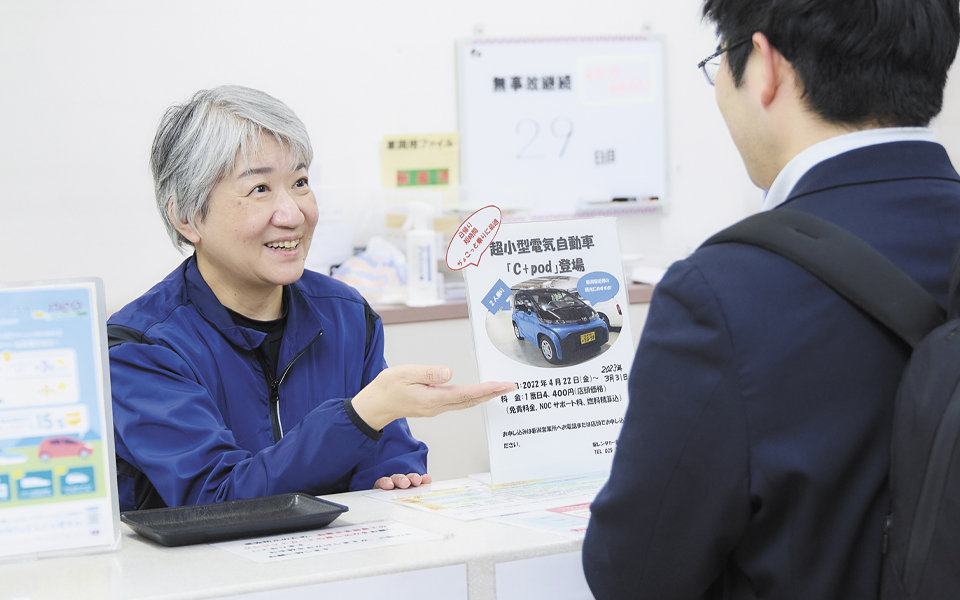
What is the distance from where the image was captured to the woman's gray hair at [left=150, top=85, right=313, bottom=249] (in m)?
1.73

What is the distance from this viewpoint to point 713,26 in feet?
3.54

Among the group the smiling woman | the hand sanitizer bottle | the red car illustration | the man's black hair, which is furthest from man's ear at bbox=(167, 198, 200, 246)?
the hand sanitizer bottle

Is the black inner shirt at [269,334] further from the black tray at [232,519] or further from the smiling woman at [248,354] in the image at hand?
the black tray at [232,519]

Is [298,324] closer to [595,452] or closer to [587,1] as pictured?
[595,452]

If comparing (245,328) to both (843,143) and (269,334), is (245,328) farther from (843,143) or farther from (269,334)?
(843,143)

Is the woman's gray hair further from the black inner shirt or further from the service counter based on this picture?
the service counter

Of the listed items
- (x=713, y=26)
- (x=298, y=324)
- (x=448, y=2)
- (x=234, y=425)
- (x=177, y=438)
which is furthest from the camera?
(x=448, y=2)

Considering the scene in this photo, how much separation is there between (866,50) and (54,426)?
1003 mm


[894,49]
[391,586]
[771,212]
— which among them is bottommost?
[391,586]

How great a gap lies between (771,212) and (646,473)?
270 mm

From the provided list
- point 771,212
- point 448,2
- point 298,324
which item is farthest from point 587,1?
point 771,212

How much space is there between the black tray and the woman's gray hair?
0.59 m

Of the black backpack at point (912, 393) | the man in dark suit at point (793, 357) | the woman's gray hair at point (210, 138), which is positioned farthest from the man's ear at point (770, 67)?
the woman's gray hair at point (210, 138)

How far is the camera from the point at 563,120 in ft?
12.0
